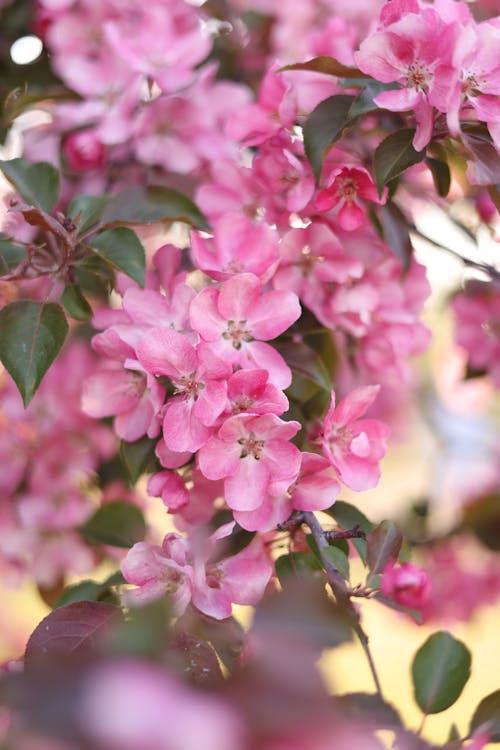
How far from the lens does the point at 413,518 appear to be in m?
1.59

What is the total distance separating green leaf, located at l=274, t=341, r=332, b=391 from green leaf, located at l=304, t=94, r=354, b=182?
6.3 inches

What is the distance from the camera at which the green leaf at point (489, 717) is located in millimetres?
652

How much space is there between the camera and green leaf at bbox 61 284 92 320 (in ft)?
2.59

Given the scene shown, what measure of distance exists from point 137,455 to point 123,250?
7.3 inches

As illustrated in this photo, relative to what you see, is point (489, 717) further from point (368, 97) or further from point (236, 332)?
point (368, 97)

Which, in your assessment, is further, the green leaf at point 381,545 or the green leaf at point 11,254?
the green leaf at point 11,254

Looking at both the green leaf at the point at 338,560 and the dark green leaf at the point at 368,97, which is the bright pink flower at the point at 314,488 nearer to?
the green leaf at the point at 338,560

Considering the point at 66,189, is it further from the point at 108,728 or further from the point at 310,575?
the point at 108,728

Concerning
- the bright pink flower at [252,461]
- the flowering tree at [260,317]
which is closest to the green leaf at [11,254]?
the flowering tree at [260,317]

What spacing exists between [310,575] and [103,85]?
0.71m

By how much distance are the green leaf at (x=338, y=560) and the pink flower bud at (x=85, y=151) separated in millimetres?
625

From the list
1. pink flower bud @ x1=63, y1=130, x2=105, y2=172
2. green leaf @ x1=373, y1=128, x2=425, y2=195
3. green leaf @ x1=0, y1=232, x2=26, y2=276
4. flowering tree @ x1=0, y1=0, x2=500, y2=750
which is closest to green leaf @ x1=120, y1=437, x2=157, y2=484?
flowering tree @ x1=0, y1=0, x2=500, y2=750

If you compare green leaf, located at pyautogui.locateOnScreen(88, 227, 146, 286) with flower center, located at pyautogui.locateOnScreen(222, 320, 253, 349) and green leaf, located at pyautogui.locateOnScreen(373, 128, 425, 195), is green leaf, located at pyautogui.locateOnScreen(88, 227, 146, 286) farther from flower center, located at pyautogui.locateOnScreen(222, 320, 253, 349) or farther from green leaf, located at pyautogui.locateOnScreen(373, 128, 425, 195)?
green leaf, located at pyautogui.locateOnScreen(373, 128, 425, 195)

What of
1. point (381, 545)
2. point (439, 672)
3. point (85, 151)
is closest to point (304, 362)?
point (381, 545)
